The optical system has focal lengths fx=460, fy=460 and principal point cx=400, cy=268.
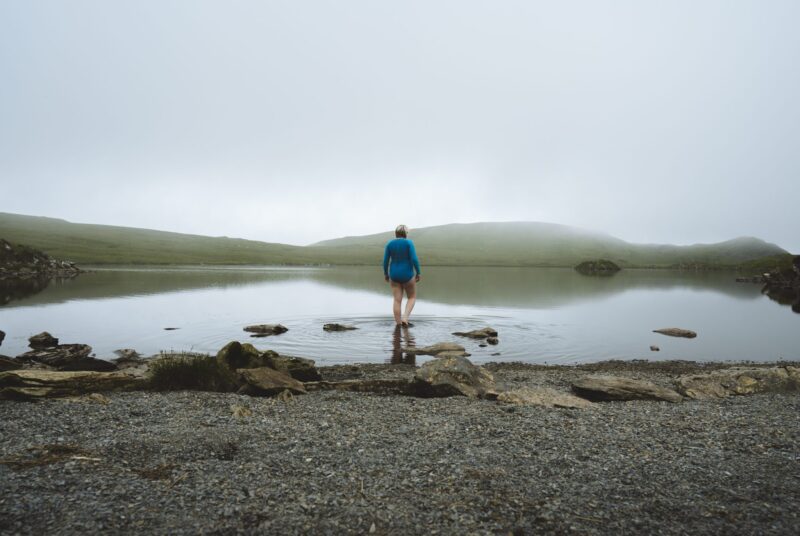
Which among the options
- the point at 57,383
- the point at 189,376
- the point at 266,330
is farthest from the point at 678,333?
the point at 57,383

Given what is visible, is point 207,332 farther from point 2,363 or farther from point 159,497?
point 159,497

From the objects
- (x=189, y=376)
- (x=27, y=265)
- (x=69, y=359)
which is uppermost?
(x=27, y=265)

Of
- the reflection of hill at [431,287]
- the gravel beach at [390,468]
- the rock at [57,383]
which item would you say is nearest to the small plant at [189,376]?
the rock at [57,383]

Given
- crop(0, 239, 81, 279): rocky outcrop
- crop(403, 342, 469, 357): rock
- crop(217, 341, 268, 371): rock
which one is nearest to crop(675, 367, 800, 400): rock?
crop(403, 342, 469, 357): rock

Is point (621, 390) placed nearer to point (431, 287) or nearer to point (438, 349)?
point (438, 349)

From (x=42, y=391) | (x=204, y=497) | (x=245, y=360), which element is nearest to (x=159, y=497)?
(x=204, y=497)

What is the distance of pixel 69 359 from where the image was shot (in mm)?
14867

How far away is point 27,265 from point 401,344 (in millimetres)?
85457

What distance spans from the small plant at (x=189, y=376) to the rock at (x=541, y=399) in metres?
7.19

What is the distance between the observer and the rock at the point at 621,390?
11734 mm

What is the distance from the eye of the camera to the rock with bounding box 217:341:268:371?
13.4m

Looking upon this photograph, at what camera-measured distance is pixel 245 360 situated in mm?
13586

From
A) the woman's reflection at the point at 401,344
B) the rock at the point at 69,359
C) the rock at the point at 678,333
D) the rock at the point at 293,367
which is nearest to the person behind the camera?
the rock at the point at 293,367

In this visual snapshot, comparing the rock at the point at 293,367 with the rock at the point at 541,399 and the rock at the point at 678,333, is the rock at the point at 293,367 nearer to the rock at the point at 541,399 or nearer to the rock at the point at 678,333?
the rock at the point at 541,399
